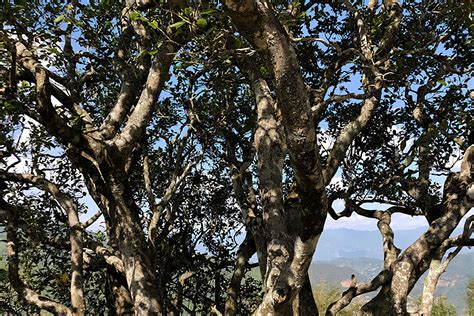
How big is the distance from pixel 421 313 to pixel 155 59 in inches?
284

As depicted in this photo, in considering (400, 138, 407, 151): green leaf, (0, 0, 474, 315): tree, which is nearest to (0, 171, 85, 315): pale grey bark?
(0, 0, 474, 315): tree

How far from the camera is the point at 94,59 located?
10.5 metres

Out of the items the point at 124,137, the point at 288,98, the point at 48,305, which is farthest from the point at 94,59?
the point at 288,98

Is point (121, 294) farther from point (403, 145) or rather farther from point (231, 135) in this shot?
point (403, 145)

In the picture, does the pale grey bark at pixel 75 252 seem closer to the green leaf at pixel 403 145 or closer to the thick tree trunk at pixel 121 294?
the thick tree trunk at pixel 121 294

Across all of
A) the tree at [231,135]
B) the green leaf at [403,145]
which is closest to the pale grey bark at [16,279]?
the tree at [231,135]

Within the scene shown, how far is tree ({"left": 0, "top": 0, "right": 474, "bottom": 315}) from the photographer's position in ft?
17.1

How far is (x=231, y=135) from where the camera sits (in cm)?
1184

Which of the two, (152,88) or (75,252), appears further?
(152,88)

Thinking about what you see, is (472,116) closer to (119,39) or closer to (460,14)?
(460,14)

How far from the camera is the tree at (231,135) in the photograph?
520 cm

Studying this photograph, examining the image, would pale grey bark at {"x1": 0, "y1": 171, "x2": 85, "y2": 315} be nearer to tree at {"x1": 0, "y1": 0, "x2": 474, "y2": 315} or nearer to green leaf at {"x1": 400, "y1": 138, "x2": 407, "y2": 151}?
tree at {"x1": 0, "y1": 0, "x2": 474, "y2": 315}

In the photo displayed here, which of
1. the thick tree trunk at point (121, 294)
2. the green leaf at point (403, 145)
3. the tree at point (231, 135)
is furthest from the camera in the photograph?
the green leaf at point (403, 145)

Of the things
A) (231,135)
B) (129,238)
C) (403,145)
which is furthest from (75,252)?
(403,145)
